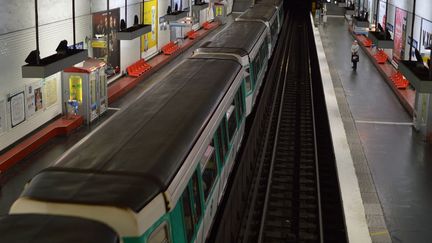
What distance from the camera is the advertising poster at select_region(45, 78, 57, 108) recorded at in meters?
14.4

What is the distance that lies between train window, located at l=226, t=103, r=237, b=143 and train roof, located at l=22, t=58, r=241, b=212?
79 centimetres

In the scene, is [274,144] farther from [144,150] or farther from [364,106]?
[144,150]

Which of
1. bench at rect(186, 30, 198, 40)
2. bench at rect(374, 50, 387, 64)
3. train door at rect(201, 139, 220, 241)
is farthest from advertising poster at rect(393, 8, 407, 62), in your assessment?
train door at rect(201, 139, 220, 241)

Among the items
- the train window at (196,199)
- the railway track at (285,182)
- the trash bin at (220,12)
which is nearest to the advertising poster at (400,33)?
the railway track at (285,182)

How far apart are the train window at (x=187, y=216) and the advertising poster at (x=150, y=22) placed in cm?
1867

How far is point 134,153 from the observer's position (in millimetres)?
4887

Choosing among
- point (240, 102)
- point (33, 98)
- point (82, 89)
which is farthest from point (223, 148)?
point (82, 89)

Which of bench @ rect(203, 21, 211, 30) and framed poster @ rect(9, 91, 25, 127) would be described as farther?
bench @ rect(203, 21, 211, 30)

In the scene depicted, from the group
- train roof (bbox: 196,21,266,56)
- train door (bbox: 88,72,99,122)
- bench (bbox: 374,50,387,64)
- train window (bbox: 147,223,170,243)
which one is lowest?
train door (bbox: 88,72,99,122)

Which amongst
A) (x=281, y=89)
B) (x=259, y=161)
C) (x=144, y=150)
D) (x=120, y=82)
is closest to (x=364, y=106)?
(x=281, y=89)

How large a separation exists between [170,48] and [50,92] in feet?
41.4

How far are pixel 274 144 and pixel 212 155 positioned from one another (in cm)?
706

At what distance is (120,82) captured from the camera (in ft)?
Answer: 65.2

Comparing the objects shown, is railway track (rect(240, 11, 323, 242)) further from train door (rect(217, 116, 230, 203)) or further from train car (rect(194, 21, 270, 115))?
train car (rect(194, 21, 270, 115))
